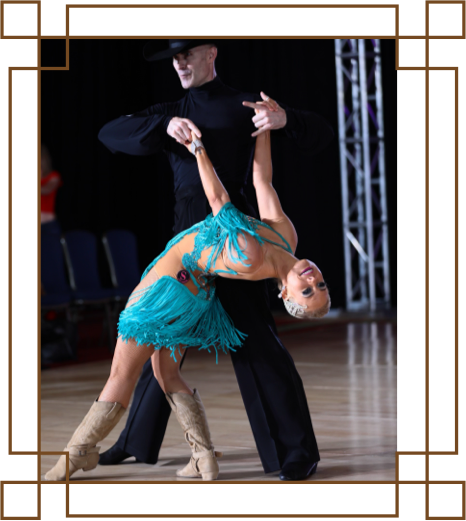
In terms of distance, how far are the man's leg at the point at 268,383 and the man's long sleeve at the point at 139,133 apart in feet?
1.75

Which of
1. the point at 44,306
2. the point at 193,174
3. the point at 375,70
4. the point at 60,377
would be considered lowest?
the point at 60,377

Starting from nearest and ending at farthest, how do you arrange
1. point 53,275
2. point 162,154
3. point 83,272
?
1. point 53,275
2. point 83,272
3. point 162,154

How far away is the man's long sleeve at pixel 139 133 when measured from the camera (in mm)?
2707

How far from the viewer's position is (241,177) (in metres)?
2.86

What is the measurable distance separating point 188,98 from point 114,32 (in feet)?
1.67

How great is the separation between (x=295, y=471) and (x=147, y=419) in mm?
607

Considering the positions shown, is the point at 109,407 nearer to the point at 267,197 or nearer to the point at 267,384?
the point at 267,384

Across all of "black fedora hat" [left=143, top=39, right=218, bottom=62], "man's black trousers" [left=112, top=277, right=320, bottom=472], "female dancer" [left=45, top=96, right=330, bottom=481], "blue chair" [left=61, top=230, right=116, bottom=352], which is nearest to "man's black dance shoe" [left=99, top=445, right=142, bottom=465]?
"female dancer" [left=45, top=96, right=330, bottom=481]

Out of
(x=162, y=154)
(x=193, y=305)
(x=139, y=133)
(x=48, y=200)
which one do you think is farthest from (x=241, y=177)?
(x=162, y=154)

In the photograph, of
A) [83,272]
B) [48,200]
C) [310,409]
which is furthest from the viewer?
[48,200]

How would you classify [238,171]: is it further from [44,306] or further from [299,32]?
[44,306]

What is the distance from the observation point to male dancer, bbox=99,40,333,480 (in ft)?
9.02
